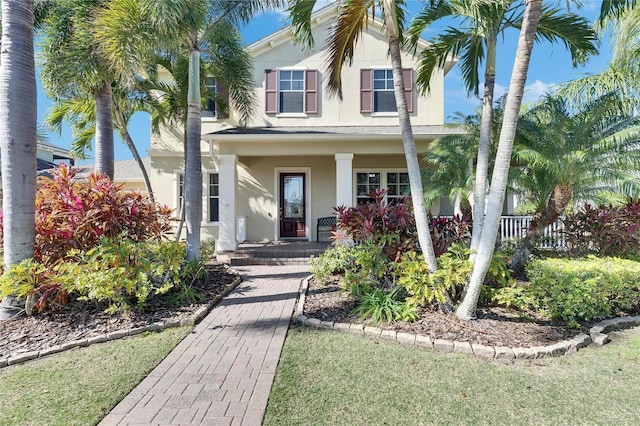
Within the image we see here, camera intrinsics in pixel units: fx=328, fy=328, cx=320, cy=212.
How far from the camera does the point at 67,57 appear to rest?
6.69 metres

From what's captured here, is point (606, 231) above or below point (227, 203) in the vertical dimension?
below

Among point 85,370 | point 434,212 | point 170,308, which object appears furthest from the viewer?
point 434,212

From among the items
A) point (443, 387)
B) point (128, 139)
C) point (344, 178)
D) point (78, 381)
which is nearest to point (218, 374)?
point (78, 381)

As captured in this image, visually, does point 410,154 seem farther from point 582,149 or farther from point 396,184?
point 396,184

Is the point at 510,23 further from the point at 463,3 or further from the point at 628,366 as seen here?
the point at 628,366

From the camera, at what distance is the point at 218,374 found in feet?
11.5

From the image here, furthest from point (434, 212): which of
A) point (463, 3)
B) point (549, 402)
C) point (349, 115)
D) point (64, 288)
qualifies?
point (64, 288)

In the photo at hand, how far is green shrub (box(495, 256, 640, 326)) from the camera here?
4719 mm

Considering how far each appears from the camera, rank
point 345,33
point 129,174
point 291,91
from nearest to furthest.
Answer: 1. point 345,33
2. point 291,91
3. point 129,174

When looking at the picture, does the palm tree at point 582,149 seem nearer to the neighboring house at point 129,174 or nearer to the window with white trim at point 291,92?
the window with white trim at point 291,92

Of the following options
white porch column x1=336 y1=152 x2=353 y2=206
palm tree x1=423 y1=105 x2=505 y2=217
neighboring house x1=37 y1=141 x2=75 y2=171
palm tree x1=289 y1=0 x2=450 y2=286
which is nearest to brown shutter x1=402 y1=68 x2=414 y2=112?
palm tree x1=423 y1=105 x2=505 y2=217

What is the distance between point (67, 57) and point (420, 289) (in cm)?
812

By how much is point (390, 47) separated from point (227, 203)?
685 cm

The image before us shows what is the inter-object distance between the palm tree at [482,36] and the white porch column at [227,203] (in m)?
6.13
